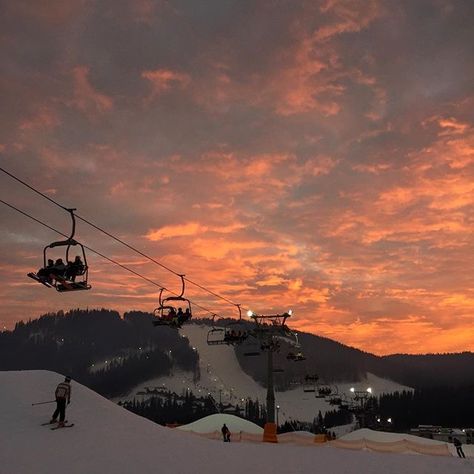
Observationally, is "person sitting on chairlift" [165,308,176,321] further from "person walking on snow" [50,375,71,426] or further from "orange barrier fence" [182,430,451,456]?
"orange barrier fence" [182,430,451,456]

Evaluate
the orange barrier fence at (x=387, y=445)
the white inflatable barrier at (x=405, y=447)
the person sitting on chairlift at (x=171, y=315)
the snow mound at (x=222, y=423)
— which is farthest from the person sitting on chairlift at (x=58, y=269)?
the snow mound at (x=222, y=423)

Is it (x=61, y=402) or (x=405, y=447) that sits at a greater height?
(x=61, y=402)

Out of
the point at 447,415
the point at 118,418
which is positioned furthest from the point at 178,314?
the point at 447,415

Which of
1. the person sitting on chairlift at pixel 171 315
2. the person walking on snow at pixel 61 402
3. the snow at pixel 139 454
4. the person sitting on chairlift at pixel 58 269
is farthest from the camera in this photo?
the person sitting on chairlift at pixel 171 315

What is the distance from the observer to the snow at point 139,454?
53.6 ft

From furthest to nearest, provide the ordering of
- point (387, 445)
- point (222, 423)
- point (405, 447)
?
point (222, 423) < point (387, 445) < point (405, 447)

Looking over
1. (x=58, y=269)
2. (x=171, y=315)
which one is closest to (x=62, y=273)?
(x=58, y=269)

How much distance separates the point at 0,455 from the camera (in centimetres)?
1636

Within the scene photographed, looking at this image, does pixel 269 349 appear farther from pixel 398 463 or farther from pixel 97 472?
pixel 97 472

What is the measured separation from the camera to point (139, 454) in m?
18.1

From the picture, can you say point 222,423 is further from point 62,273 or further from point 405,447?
point 62,273

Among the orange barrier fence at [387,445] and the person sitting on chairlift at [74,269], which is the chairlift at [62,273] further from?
the orange barrier fence at [387,445]

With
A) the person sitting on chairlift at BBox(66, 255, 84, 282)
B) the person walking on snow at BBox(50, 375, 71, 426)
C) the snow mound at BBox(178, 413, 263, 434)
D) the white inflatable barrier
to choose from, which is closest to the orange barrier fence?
the white inflatable barrier

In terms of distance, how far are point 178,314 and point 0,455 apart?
1246 cm
